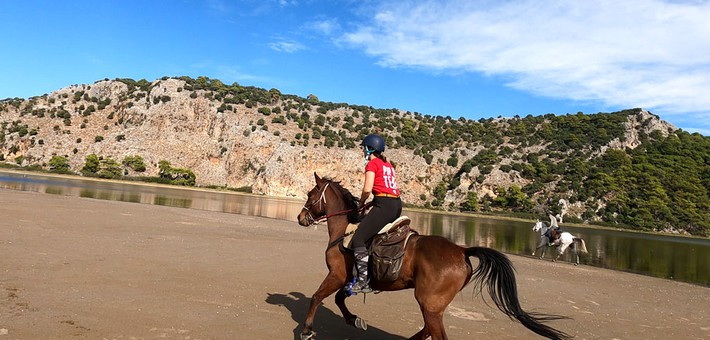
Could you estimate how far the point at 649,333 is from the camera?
8719 millimetres

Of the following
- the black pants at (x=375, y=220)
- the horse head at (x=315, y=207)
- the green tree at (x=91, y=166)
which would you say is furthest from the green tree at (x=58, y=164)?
the black pants at (x=375, y=220)

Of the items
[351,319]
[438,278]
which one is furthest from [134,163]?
[438,278]

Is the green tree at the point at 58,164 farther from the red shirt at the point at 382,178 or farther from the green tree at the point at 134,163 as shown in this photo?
the red shirt at the point at 382,178

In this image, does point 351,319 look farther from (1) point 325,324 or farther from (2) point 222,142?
(2) point 222,142

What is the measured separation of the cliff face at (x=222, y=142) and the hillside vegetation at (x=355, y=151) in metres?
0.24

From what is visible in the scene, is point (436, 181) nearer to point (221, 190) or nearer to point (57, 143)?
point (221, 190)

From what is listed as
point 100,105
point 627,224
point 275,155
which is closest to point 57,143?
point 100,105

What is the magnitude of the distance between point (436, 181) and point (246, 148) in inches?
1450

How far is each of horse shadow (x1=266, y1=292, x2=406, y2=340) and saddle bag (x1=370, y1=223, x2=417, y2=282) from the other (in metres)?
1.34

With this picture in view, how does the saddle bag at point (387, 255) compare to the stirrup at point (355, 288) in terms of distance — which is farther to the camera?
the stirrup at point (355, 288)

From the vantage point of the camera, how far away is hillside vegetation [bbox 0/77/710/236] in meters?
70.2

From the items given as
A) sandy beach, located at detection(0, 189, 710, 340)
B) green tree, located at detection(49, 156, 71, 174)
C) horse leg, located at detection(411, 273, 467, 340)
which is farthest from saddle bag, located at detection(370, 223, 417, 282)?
green tree, located at detection(49, 156, 71, 174)

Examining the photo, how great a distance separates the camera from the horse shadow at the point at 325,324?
6.77 meters

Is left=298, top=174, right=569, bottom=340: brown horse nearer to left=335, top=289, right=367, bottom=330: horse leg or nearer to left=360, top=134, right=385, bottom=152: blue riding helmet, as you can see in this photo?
left=335, top=289, right=367, bottom=330: horse leg
